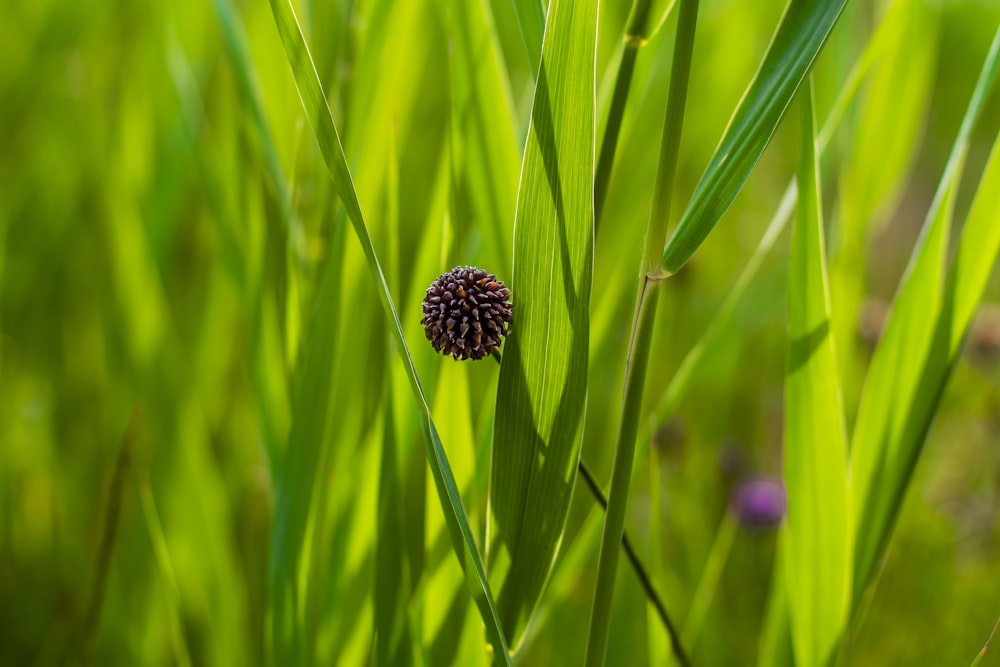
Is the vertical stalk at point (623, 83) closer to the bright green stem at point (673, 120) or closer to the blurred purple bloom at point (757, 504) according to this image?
the bright green stem at point (673, 120)

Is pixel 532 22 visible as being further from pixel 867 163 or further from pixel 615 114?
pixel 867 163

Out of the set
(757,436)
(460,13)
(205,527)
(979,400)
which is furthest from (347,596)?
(979,400)

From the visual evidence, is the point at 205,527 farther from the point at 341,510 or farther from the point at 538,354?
the point at 538,354

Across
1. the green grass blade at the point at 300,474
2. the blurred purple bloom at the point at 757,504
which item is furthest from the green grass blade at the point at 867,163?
the green grass blade at the point at 300,474

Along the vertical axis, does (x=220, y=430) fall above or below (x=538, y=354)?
below

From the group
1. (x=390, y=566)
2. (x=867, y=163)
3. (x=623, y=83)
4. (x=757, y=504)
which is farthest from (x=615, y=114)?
(x=757, y=504)

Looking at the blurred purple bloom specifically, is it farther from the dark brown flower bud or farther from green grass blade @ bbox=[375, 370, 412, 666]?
the dark brown flower bud

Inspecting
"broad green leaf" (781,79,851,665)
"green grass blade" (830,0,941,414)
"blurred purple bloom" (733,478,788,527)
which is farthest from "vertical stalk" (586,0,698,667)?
"blurred purple bloom" (733,478,788,527)
